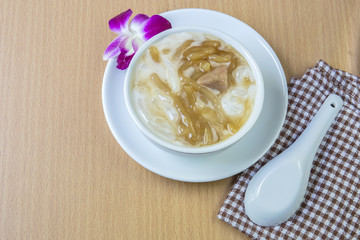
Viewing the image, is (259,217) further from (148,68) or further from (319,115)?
(148,68)

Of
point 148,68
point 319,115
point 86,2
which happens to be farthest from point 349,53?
point 86,2

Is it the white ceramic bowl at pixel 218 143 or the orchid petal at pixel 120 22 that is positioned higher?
the orchid petal at pixel 120 22

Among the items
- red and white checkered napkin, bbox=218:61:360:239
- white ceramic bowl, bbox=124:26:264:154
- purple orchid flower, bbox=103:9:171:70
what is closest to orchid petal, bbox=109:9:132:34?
purple orchid flower, bbox=103:9:171:70

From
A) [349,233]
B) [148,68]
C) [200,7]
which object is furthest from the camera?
[200,7]

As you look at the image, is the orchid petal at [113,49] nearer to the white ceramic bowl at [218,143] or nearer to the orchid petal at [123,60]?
the orchid petal at [123,60]

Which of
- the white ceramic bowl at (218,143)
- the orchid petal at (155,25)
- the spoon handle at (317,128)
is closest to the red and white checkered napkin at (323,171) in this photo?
the spoon handle at (317,128)

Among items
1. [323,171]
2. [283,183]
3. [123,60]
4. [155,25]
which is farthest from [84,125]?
[323,171]
